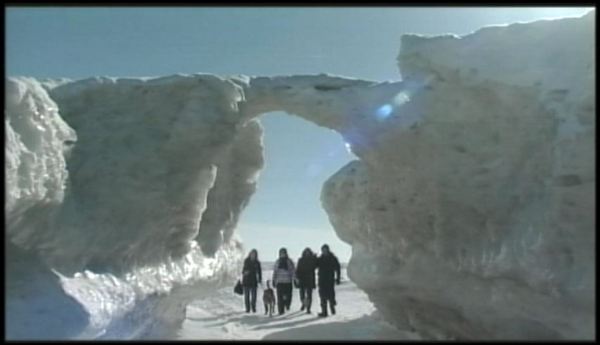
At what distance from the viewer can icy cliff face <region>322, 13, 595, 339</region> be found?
8.38 metres

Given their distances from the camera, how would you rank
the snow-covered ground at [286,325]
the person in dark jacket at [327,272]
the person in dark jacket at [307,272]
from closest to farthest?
the snow-covered ground at [286,325] → the person in dark jacket at [327,272] → the person in dark jacket at [307,272]

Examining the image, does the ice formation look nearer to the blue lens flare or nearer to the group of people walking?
the blue lens flare

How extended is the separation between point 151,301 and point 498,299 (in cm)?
444

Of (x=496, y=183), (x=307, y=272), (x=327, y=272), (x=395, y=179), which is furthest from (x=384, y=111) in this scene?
(x=307, y=272)

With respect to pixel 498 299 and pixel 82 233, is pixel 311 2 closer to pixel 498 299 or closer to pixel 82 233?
pixel 82 233

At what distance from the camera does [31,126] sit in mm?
7484

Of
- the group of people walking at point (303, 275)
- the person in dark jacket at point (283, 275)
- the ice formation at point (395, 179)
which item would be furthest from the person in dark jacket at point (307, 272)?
the ice formation at point (395, 179)

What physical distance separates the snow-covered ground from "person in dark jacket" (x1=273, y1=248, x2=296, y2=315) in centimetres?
39

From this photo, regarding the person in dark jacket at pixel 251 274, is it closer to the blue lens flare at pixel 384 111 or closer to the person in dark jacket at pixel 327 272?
the person in dark jacket at pixel 327 272

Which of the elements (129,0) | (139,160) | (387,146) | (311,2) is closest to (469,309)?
(387,146)

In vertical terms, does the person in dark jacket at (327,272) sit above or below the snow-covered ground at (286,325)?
above

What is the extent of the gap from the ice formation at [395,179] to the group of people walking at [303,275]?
1.28m

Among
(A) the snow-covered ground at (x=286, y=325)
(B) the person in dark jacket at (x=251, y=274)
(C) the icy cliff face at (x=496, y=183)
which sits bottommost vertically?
(A) the snow-covered ground at (x=286, y=325)

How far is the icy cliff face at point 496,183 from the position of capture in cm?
838
